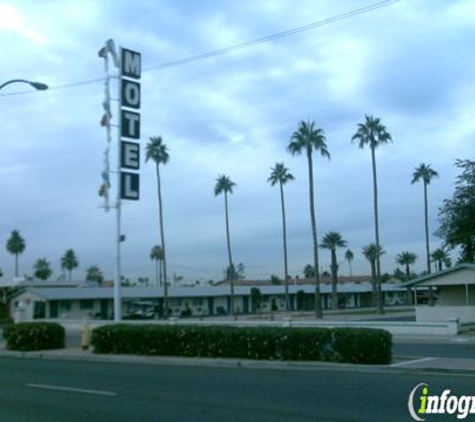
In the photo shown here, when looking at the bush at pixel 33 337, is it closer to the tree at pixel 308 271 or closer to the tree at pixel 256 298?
the tree at pixel 256 298

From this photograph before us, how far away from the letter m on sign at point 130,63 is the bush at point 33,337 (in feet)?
35.8

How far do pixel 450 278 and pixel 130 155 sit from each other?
22.4 m

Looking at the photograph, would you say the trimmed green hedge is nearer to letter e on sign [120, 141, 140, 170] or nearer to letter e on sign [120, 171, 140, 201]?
letter e on sign [120, 171, 140, 201]

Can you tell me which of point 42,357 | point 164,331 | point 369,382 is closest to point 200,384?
point 369,382

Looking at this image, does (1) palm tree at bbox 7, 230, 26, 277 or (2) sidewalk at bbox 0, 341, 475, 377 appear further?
(1) palm tree at bbox 7, 230, 26, 277

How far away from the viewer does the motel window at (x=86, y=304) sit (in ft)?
233

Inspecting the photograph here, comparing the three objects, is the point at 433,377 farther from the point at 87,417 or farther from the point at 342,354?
the point at 87,417

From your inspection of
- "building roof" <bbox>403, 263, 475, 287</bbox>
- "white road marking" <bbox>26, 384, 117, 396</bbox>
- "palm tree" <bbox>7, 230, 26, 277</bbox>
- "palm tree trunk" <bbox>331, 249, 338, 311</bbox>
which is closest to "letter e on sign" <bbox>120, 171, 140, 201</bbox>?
"white road marking" <bbox>26, 384, 117, 396</bbox>

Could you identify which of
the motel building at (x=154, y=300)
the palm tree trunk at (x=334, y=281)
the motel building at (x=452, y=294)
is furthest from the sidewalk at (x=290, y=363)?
the palm tree trunk at (x=334, y=281)

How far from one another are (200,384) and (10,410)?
457 centimetres

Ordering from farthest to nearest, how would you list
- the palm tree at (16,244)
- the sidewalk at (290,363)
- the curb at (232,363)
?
the palm tree at (16,244) < the sidewalk at (290,363) < the curb at (232,363)

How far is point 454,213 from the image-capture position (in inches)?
1866

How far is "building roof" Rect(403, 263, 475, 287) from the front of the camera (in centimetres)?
4128

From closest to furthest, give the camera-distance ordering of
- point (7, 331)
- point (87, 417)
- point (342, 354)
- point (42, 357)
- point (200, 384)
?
point (87, 417)
point (200, 384)
point (342, 354)
point (42, 357)
point (7, 331)
